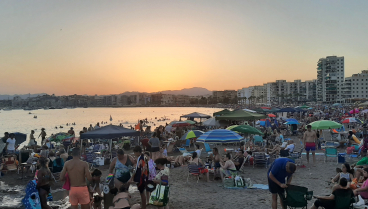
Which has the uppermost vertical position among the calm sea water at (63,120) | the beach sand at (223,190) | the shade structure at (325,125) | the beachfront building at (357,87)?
the beachfront building at (357,87)

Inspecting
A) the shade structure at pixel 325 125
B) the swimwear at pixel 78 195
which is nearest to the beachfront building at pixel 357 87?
the shade structure at pixel 325 125

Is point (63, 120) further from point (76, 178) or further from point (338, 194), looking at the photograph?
point (338, 194)

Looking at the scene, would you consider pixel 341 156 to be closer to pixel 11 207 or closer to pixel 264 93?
pixel 11 207

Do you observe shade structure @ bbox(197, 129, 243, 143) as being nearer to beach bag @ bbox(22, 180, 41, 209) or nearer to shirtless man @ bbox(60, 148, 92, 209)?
shirtless man @ bbox(60, 148, 92, 209)

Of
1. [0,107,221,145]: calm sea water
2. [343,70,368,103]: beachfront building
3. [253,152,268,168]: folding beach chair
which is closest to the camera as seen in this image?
[253,152,268,168]: folding beach chair

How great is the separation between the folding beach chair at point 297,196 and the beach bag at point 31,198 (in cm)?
431

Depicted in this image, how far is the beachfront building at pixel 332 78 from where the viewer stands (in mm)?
110500

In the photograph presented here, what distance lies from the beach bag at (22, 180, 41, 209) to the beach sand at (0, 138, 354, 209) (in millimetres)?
2509

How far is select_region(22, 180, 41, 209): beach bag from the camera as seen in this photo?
15.2 feet

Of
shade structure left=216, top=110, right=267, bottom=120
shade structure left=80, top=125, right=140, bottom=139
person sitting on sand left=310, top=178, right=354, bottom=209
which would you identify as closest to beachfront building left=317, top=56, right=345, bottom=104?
shade structure left=216, top=110, right=267, bottom=120

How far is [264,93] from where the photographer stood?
19275 cm

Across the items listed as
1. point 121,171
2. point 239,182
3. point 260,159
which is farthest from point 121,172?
point 260,159

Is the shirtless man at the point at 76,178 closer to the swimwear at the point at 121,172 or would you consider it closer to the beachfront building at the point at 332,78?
the swimwear at the point at 121,172

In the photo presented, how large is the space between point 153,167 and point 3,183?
642cm
